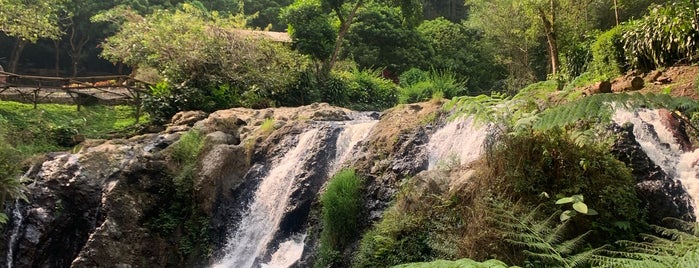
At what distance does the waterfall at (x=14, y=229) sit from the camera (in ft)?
30.1

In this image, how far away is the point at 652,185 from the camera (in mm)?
5820

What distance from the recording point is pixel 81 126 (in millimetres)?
14266

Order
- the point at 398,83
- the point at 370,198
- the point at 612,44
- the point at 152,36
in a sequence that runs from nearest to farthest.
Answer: the point at 370,198
the point at 612,44
the point at 152,36
the point at 398,83

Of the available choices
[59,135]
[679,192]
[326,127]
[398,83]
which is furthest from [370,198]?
[398,83]

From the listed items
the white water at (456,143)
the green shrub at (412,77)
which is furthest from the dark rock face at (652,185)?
the green shrub at (412,77)

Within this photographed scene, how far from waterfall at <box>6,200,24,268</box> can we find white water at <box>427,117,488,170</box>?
688cm

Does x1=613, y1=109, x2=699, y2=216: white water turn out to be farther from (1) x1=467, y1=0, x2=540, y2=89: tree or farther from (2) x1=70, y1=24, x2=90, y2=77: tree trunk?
(2) x1=70, y1=24, x2=90, y2=77: tree trunk

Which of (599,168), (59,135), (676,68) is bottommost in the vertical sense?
(59,135)

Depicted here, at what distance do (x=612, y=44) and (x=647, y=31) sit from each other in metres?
0.95

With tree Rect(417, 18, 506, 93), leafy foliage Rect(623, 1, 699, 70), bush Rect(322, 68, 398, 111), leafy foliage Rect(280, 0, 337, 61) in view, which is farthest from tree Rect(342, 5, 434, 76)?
leafy foliage Rect(623, 1, 699, 70)

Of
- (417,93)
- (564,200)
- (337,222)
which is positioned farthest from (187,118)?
(564,200)

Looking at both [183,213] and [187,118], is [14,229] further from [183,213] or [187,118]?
[187,118]

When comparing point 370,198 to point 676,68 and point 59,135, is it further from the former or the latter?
point 59,135

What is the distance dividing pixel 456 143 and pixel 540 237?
3.50 m
